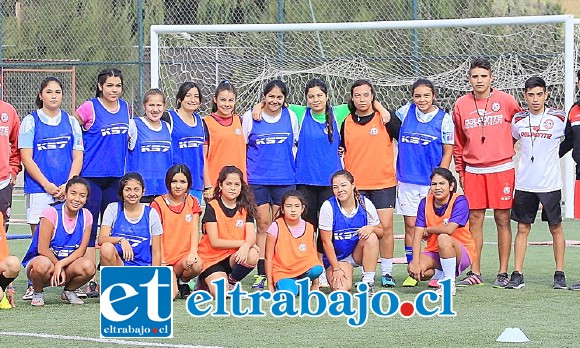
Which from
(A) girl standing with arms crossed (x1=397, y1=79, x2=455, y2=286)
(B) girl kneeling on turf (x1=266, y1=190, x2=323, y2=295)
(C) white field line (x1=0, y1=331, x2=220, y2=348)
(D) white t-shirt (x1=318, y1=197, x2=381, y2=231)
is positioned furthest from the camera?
(A) girl standing with arms crossed (x1=397, y1=79, x2=455, y2=286)

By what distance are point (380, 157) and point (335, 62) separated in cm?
683

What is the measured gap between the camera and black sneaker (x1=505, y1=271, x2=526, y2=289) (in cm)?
936

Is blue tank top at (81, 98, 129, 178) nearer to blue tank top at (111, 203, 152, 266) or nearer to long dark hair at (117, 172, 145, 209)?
long dark hair at (117, 172, 145, 209)

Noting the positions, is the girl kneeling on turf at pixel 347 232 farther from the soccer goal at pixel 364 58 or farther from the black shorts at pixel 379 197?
the soccer goal at pixel 364 58

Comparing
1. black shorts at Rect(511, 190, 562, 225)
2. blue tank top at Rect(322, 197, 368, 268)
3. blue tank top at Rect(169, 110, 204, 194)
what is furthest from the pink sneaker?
blue tank top at Rect(169, 110, 204, 194)

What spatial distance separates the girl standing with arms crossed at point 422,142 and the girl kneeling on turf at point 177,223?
189 cm

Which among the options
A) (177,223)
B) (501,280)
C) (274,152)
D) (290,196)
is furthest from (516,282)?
(177,223)

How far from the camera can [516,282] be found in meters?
9.40

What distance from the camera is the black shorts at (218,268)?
894 cm

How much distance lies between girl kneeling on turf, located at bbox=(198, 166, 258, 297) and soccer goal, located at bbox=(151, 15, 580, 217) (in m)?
6.33

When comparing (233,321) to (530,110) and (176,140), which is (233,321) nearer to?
(176,140)

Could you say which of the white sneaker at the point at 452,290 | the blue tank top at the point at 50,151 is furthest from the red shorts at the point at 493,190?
the blue tank top at the point at 50,151

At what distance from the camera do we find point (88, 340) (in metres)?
6.86

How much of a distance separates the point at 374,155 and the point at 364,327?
2.63 metres
